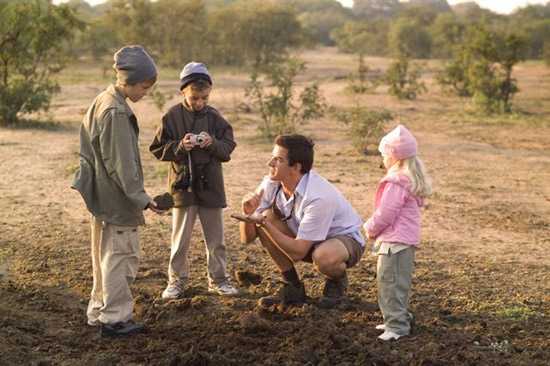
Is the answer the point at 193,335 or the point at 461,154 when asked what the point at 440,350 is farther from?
the point at 461,154

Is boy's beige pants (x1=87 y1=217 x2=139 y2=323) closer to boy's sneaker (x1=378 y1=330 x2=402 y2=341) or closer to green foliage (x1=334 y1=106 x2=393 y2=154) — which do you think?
boy's sneaker (x1=378 y1=330 x2=402 y2=341)

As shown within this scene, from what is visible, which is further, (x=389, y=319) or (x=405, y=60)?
(x=405, y=60)

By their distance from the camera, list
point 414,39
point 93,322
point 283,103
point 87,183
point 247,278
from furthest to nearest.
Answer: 1. point 414,39
2. point 283,103
3. point 247,278
4. point 93,322
5. point 87,183

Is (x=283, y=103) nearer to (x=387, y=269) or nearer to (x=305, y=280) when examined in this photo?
(x=305, y=280)

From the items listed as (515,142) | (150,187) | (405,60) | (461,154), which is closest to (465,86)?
(405,60)

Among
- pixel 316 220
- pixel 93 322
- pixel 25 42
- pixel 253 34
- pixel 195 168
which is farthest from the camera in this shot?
pixel 253 34

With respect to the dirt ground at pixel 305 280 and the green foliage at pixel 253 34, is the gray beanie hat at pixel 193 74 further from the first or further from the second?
the green foliage at pixel 253 34

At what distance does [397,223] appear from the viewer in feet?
13.9

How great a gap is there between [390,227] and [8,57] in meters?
10.9

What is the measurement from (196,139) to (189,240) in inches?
27.6

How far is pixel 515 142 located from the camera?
475 inches

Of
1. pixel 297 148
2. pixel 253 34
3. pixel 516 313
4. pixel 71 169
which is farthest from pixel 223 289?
pixel 253 34

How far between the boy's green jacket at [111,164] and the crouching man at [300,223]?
761 mm

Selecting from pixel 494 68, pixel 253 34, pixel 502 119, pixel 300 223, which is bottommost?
pixel 502 119
